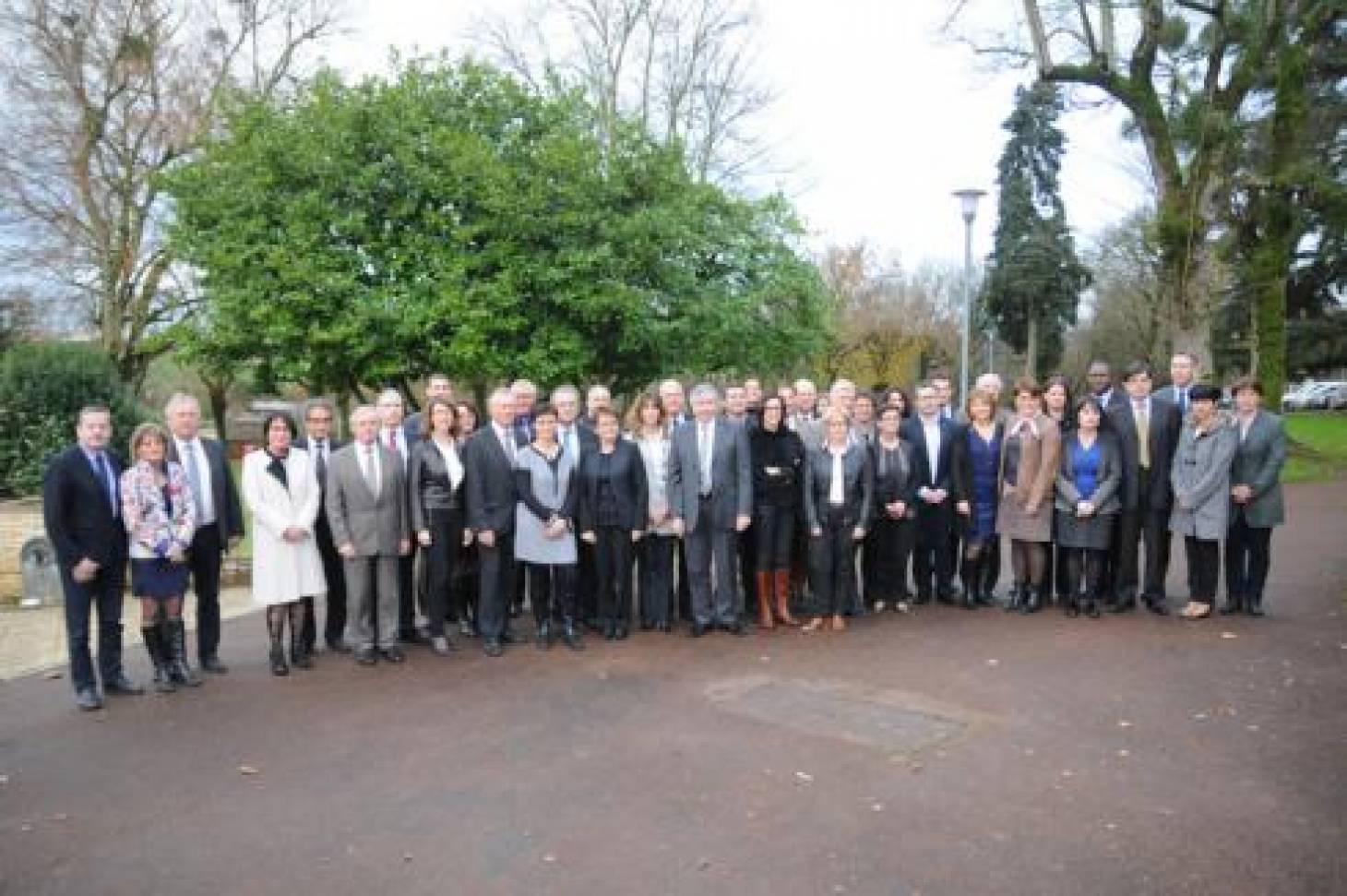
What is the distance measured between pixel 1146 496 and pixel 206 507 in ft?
24.1

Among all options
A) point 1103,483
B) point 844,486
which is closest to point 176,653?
point 844,486

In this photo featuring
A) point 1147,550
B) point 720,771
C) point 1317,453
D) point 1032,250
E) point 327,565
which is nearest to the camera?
point 720,771

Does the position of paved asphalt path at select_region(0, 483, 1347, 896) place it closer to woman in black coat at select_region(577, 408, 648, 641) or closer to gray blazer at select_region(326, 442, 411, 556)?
woman in black coat at select_region(577, 408, 648, 641)

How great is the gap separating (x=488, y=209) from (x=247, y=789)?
11185mm

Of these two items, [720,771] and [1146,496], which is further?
[1146,496]

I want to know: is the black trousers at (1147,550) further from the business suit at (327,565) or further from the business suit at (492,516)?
the business suit at (327,565)

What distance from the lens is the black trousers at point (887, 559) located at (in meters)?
8.41

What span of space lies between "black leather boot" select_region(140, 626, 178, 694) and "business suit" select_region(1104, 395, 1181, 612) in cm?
734

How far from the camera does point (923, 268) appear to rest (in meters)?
44.3

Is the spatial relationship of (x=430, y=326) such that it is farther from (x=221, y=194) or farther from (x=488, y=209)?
(x=221, y=194)

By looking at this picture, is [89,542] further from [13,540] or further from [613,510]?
[13,540]

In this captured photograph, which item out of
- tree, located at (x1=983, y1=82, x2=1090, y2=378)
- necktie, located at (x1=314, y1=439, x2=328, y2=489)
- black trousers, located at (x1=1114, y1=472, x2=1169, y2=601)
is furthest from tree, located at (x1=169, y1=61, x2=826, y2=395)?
tree, located at (x1=983, y1=82, x2=1090, y2=378)

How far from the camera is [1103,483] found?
7.90m

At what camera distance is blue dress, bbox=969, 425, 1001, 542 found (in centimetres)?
833
